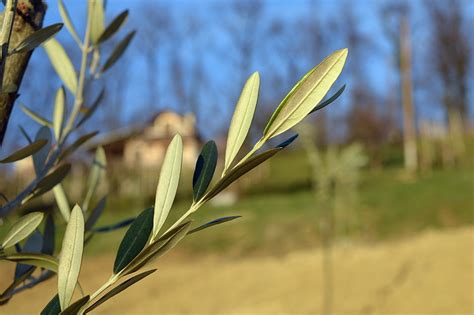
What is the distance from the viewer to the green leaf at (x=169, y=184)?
643 millimetres

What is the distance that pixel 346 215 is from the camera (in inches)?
492

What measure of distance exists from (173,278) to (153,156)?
20.6 m

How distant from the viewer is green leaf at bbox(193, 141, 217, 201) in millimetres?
658

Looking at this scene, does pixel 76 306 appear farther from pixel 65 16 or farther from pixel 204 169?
pixel 65 16

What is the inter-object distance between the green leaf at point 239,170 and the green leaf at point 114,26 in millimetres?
515

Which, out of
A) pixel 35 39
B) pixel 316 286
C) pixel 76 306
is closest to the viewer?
pixel 76 306

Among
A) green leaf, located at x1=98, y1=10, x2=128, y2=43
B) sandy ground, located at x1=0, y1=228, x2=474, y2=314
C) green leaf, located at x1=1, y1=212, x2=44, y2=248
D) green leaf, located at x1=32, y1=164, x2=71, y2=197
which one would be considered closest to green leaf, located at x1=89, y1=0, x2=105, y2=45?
green leaf, located at x1=98, y1=10, x2=128, y2=43

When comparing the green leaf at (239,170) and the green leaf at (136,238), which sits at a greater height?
the green leaf at (239,170)

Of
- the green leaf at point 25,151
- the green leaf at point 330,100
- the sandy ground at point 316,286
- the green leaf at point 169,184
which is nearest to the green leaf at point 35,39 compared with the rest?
the green leaf at point 25,151

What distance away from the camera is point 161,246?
624 millimetres

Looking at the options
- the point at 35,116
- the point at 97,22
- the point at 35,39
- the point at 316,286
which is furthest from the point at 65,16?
the point at 316,286

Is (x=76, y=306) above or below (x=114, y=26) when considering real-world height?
below

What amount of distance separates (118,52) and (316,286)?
18.8ft

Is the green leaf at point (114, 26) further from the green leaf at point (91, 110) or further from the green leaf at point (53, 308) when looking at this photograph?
the green leaf at point (53, 308)
